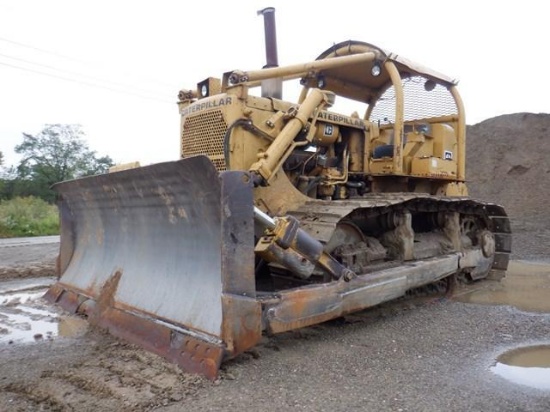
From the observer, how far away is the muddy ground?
287cm

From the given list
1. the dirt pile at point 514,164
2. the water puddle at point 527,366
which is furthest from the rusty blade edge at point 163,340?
the dirt pile at point 514,164

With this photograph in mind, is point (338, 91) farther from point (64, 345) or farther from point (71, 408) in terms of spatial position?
point (71, 408)

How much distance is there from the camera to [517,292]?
6484 mm

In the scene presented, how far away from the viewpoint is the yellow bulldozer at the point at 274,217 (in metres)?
3.46

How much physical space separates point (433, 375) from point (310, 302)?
1.00 m

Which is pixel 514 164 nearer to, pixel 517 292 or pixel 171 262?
pixel 517 292

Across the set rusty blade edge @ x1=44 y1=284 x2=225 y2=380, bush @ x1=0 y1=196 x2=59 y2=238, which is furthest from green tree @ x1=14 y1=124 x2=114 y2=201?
rusty blade edge @ x1=44 y1=284 x2=225 y2=380

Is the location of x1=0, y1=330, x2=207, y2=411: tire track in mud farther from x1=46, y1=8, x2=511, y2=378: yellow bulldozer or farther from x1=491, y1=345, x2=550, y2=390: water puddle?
x1=491, y1=345, x2=550, y2=390: water puddle

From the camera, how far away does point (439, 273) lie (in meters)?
5.57

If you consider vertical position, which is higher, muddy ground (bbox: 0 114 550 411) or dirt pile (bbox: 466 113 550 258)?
dirt pile (bbox: 466 113 550 258)

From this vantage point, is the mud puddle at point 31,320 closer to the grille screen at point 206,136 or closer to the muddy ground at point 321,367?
the muddy ground at point 321,367

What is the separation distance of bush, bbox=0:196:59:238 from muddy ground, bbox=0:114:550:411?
526 inches

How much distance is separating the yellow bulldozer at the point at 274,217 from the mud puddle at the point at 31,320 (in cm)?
18

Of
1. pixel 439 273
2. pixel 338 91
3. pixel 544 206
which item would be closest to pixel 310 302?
pixel 439 273
